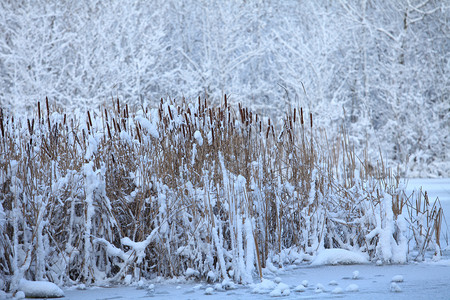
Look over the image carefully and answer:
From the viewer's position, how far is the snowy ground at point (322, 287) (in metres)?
3.05

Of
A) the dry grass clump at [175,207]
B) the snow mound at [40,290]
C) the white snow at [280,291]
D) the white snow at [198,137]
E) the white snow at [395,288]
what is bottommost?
the white snow at [395,288]

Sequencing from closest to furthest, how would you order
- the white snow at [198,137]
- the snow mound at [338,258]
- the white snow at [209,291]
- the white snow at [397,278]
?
the white snow at [209,291]
the white snow at [397,278]
the white snow at [198,137]
the snow mound at [338,258]

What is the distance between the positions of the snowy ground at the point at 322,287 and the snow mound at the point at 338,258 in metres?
0.13

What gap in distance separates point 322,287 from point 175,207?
43.6 inches

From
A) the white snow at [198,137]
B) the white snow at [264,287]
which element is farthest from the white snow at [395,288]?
the white snow at [198,137]

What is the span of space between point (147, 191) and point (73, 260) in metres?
0.68

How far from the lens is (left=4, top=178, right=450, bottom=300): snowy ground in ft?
10.0

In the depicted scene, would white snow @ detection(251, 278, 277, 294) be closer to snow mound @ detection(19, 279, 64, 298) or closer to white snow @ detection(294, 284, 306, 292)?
white snow @ detection(294, 284, 306, 292)

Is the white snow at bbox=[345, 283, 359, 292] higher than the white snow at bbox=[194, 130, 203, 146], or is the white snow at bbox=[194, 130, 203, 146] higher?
the white snow at bbox=[194, 130, 203, 146]

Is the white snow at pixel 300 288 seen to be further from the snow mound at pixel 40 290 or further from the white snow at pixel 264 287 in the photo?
the snow mound at pixel 40 290

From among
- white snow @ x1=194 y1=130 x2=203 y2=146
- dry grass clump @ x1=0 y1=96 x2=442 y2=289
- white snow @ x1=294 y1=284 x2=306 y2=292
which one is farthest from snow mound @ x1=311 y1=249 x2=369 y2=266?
white snow @ x1=194 y1=130 x2=203 y2=146

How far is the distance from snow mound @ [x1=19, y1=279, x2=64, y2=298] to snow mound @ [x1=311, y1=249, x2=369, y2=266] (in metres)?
1.82

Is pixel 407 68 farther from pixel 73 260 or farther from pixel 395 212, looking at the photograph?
pixel 73 260

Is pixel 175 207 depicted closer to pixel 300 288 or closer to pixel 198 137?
pixel 198 137
